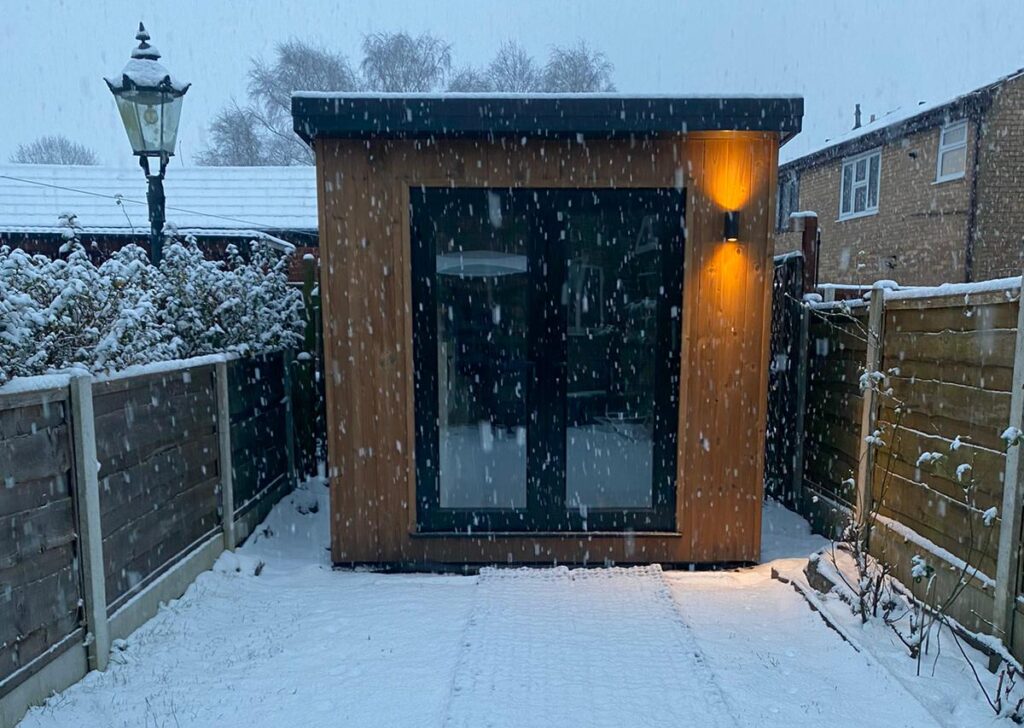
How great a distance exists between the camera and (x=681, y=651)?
3176 mm

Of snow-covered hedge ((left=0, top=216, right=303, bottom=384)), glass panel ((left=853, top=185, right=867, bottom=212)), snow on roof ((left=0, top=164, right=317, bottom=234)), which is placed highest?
glass panel ((left=853, top=185, right=867, bottom=212))

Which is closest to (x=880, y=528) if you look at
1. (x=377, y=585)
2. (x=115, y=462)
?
(x=377, y=585)

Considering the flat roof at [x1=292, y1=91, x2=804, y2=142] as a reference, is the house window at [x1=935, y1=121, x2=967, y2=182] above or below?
above

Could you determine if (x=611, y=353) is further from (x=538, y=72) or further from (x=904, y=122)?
(x=538, y=72)

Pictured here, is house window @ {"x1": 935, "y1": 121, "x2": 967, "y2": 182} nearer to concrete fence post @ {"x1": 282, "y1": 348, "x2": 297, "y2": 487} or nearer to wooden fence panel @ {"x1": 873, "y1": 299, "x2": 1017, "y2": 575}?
wooden fence panel @ {"x1": 873, "y1": 299, "x2": 1017, "y2": 575}

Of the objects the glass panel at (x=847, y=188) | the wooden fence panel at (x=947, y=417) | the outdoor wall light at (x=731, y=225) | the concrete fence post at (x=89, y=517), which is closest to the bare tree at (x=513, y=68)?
the glass panel at (x=847, y=188)

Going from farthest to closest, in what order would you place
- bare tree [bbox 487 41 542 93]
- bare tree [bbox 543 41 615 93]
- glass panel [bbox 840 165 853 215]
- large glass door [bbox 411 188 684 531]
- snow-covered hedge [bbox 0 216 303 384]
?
bare tree [bbox 487 41 542 93] → bare tree [bbox 543 41 615 93] → glass panel [bbox 840 165 853 215] → large glass door [bbox 411 188 684 531] → snow-covered hedge [bbox 0 216 303 384]

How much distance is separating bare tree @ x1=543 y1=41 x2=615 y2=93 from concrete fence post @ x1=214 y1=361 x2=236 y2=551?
2185 cm

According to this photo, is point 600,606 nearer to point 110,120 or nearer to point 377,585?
point 377,585

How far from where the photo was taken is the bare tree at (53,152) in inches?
1045

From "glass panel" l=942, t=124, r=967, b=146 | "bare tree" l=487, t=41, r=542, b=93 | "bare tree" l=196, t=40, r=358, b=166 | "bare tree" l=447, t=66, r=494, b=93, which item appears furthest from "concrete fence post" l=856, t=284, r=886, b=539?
"bare tree" l=487, t=41, r=542, b=93

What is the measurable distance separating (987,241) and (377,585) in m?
12.3

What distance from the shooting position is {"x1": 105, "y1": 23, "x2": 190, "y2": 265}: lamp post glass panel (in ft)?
Result: 14.7

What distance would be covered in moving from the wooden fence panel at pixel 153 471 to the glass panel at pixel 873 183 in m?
14.2
